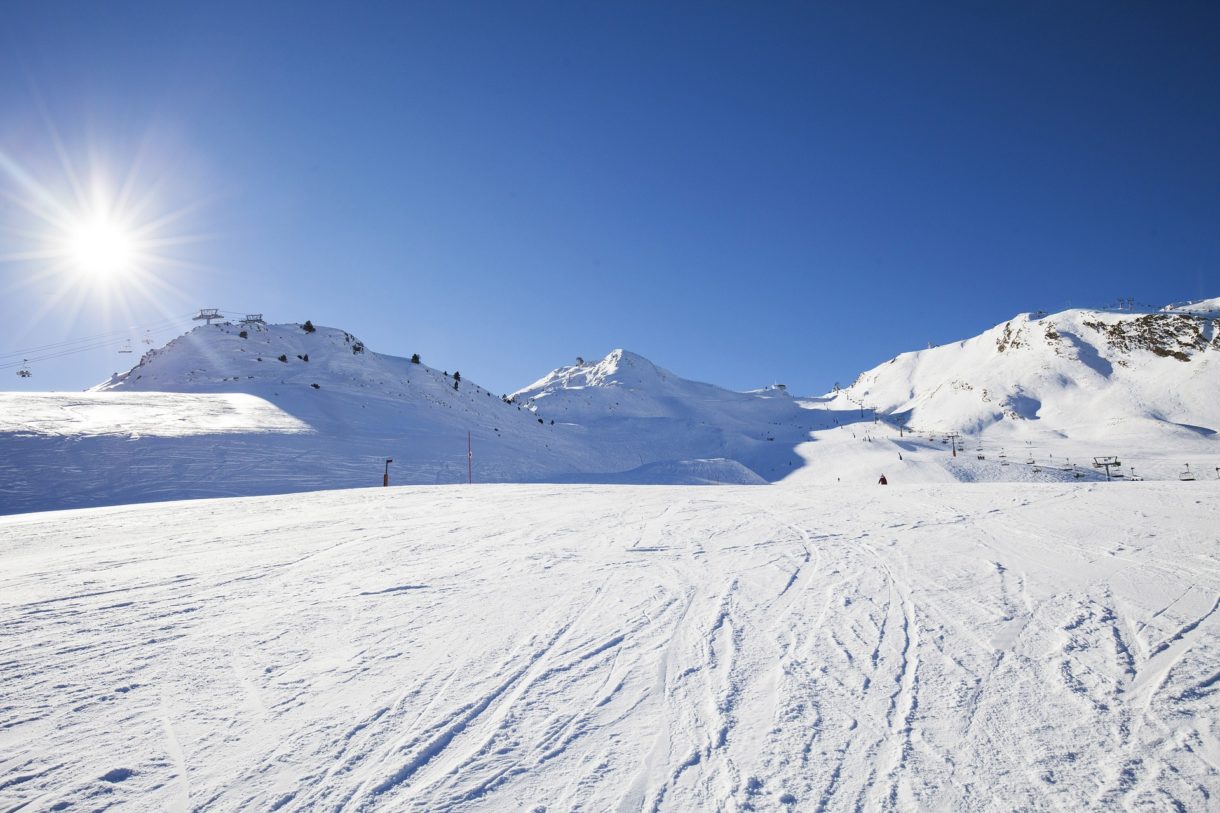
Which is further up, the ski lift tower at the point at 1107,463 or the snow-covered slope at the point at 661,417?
the snow-covered slope at the point at 661,417

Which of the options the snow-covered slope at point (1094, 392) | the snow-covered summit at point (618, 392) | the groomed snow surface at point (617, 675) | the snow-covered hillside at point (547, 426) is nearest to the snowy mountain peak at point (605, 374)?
the snow-covered summit at point (618, 392)

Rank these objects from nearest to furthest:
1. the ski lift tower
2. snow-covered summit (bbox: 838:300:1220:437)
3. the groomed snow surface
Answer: the groomed snow surface → the ski lift tower → snow-covered summit (bbox: 838:300:1220:437)

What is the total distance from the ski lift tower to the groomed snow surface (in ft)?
117

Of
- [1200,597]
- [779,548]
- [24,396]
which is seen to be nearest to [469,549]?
[779,548]

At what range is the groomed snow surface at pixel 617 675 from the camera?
270 cm

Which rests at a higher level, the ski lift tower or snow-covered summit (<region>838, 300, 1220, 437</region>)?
snow-covered summit (<region>838, 300, 1220, 437</region>)

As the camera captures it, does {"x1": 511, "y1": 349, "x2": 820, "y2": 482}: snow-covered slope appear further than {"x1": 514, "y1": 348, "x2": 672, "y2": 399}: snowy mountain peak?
No

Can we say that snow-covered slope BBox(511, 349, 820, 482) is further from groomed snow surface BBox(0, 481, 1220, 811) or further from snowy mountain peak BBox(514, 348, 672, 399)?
groomed snow surface BBox(0, 481, 1220, 811)

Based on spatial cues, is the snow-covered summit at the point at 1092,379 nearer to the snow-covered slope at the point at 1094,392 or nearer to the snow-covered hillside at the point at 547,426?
the snow-covered slope at the point at 1094,392

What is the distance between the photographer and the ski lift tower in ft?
114

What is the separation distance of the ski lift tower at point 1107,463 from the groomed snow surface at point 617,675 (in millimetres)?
35782

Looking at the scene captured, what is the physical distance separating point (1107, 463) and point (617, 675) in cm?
4580

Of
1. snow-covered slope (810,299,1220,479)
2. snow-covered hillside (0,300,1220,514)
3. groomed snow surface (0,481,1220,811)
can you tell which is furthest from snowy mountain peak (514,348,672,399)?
groomed snow surface (0,481,1220,811)

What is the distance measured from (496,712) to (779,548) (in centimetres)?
557
